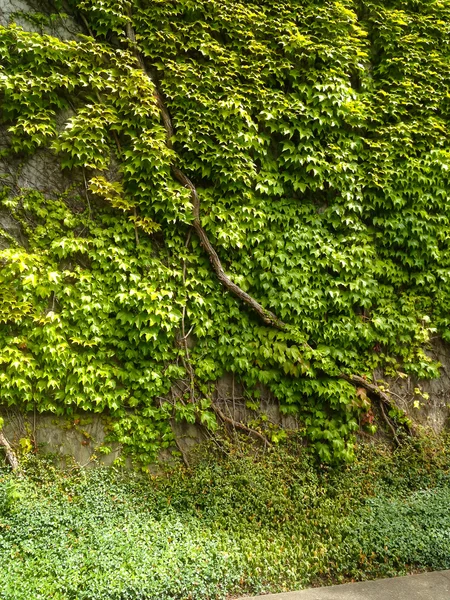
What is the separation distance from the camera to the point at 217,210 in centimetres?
584

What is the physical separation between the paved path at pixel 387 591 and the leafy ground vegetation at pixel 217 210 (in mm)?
1680

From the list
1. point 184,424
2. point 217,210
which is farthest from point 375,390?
point 217,210

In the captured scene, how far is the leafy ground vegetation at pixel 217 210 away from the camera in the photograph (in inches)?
211

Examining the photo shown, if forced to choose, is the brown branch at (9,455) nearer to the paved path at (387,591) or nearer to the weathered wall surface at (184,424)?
the weathered wall surface at (184,424)

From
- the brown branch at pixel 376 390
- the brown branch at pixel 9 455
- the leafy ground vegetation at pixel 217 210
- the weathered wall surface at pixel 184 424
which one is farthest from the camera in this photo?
the brown branch at pixel 376 390

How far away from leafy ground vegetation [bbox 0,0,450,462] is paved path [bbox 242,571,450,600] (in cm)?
168

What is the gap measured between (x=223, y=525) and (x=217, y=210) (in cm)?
398

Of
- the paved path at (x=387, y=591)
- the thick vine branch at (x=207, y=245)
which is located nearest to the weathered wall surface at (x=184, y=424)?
the thick vine branch at (x=207, y=245)

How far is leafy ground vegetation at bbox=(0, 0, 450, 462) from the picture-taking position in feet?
17.5

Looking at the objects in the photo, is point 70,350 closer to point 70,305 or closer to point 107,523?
point 70,305

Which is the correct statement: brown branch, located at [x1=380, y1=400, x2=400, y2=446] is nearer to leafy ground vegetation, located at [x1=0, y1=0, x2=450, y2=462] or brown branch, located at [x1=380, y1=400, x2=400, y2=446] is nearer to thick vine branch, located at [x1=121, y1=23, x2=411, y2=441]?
leafy ground vegetation, located at [x1=0, y1=0, x2=450, y2=462]

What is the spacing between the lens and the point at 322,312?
6.04 m

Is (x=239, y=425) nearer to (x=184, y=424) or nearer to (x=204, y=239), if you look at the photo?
(x=184, y=424)

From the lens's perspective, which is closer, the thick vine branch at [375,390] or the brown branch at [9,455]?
the brown branch at [9,455]
